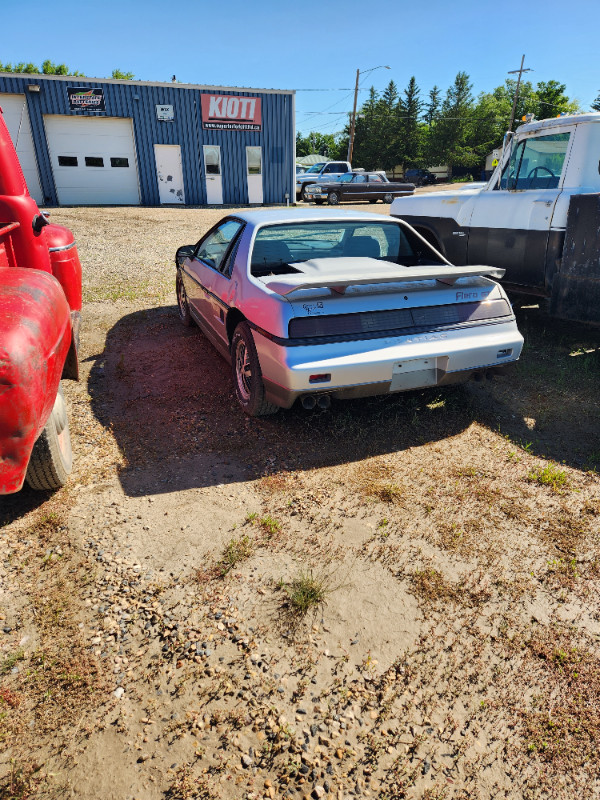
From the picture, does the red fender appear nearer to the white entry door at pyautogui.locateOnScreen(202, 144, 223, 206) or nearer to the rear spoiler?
the rear spoiler

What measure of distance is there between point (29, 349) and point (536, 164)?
5.92m

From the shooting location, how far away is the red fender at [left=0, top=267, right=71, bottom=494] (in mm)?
2230

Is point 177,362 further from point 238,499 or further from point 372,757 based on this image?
point 372,757

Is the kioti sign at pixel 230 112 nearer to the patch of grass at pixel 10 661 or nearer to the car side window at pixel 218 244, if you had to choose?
the car side window at pixel 218 244

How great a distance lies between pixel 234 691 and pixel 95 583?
3.20 ft

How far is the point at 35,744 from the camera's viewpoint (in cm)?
191

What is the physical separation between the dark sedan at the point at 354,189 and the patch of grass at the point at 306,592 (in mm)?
24755

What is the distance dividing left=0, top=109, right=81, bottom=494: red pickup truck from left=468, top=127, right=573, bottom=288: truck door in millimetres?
4548

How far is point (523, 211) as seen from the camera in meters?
5.66

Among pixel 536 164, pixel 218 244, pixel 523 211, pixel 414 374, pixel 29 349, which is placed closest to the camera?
pixel 29 349

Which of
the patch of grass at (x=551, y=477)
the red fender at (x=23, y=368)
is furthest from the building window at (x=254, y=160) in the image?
the patch of grass at (x=551, y=477)

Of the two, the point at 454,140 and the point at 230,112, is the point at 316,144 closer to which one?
the point at 454,140

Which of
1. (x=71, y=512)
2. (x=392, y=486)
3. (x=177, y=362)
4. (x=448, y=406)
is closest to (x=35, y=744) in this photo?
(x=71, y=512)

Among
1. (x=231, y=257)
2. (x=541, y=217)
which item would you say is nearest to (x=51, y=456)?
(x=231, y=257)
